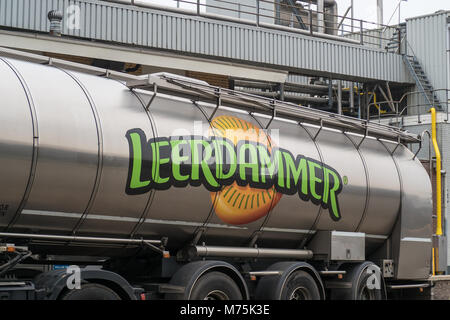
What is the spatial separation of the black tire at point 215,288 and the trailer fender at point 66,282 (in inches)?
43.3

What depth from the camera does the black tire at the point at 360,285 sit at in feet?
42.5

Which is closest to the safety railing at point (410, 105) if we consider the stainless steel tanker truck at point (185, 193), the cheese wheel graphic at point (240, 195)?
the stainless steel tanker truck at point (185, 193)

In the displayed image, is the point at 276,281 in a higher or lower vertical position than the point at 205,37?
lower

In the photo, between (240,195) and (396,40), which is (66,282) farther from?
(396,40)

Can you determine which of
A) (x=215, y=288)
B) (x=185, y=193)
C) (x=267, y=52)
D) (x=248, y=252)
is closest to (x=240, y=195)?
(x=248, y=252)

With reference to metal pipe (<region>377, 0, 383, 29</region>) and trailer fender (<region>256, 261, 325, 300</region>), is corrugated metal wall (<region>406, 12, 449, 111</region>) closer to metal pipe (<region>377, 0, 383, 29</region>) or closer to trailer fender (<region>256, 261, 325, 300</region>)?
metal pipe (<region>377, 0, 383, 29</region>)

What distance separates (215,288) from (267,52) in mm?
13391

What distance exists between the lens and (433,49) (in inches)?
1126

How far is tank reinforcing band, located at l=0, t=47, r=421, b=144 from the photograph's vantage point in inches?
389

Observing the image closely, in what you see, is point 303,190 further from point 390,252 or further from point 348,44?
point 348,44

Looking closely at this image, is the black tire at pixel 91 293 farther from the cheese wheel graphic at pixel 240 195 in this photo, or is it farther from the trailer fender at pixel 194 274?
the cheese wheel graphic at pixel 240 195

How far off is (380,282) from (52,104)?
23.9ft

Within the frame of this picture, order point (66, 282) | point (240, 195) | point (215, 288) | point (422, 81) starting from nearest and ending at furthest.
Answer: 1. point (66, 282)
2. point (215, 288)
3. point (240, 195)
4. point (422, 81)

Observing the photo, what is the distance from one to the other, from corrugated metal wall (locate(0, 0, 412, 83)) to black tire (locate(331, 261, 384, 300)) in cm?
935
